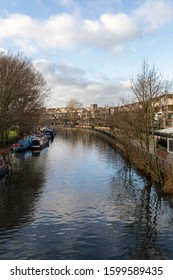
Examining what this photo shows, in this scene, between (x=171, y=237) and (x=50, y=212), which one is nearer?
(x=171, y=237)

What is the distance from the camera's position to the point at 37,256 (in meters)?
15.7

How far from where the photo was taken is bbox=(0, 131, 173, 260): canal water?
53.7 feet

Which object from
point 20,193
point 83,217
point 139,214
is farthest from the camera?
point 20,193

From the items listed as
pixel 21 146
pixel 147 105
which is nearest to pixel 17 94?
pixel 21 146

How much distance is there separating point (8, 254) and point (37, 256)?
1387mm

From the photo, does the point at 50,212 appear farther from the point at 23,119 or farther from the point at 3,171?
the point at 23,119

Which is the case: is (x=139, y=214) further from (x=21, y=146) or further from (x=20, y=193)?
(x=21, y=146)

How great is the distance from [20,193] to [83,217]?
8.39 m

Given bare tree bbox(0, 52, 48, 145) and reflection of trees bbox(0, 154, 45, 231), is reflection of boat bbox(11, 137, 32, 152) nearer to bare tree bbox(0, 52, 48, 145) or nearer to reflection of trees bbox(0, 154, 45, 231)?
bare tree bbox(0, 52, 48, 145)

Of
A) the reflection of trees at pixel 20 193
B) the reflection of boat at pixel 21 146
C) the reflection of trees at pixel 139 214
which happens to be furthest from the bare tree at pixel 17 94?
the reflection of trees at pixel 139 214

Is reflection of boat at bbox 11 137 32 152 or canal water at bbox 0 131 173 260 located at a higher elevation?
reflection of boat at bbox 11 137 32 152

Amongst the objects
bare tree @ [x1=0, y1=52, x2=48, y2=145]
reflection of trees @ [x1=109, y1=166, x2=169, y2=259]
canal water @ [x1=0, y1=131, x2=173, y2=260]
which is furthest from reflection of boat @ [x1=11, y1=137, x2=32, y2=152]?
reflection of trees @ [x1=109, y1=166, x2=169, y2=259]

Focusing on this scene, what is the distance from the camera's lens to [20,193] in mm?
28094
